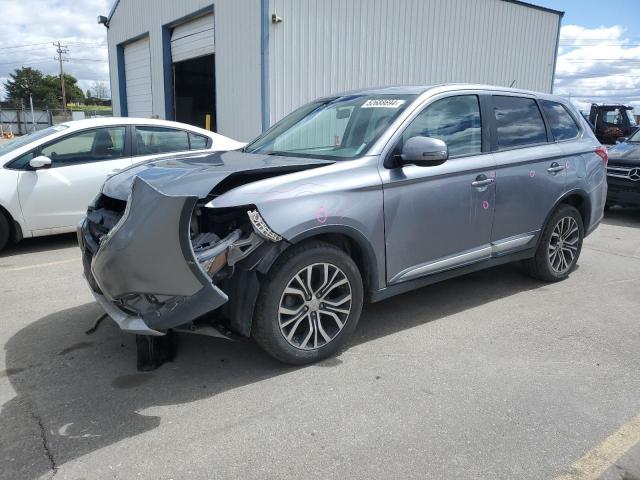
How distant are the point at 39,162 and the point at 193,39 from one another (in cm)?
904

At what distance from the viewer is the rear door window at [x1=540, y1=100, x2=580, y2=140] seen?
511 cm

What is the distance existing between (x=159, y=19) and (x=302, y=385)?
1464 cm

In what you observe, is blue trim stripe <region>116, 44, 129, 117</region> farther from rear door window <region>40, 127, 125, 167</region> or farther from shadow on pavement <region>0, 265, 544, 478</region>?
shadow on pavement <region>0, 265, 544, 478</region>

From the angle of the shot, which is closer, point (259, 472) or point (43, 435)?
point (259, 472)

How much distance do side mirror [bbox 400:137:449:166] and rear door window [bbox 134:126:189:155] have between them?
4329mm

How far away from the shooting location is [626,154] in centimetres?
945

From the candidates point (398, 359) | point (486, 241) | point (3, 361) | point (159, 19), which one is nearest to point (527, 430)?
point (398, 359)

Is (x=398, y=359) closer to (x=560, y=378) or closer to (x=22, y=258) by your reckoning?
(x=560, y=378)

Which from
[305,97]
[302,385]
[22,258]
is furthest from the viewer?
[305,97]

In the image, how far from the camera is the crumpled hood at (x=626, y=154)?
9148 millimetres

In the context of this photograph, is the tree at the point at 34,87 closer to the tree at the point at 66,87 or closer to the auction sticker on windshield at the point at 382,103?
the tree at the point at 66,87

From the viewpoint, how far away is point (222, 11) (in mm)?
12156

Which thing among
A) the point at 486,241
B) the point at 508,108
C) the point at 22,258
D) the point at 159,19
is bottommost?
the point at 22,258

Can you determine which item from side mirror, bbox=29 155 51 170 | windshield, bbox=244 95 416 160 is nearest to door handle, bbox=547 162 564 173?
windshield, bbox=244 95 416 160
